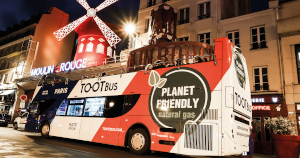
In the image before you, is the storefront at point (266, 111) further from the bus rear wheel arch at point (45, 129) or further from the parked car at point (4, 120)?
the parked car at point (4, 120)

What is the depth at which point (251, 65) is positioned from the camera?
42.6ft

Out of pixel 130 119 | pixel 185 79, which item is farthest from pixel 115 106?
pixel 185 79

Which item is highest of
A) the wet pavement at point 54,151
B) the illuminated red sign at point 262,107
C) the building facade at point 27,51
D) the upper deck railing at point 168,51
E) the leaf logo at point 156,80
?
the building facade at point 27,51

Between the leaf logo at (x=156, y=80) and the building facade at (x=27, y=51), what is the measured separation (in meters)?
23.5

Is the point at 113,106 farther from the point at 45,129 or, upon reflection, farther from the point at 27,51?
the point at 27,51

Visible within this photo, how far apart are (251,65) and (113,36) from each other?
17294mm

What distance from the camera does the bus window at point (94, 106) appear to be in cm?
830

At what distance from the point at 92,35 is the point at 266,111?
21367 millimetres

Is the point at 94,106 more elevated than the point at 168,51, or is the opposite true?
the point at 168,51

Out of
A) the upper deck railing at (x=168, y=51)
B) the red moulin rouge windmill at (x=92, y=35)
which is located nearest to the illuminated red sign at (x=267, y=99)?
the upper deck railing at (x=168, y=51)

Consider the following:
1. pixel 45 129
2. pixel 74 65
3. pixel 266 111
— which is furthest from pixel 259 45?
pixel 74 65

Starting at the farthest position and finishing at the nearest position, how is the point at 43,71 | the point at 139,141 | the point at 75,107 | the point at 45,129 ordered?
1. the point at 43,71
2. the point at 45,129
3. the point at 75,107
4. the point at 139,141

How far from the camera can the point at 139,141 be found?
6.80m

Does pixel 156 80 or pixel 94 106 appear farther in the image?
pixel 94 106
